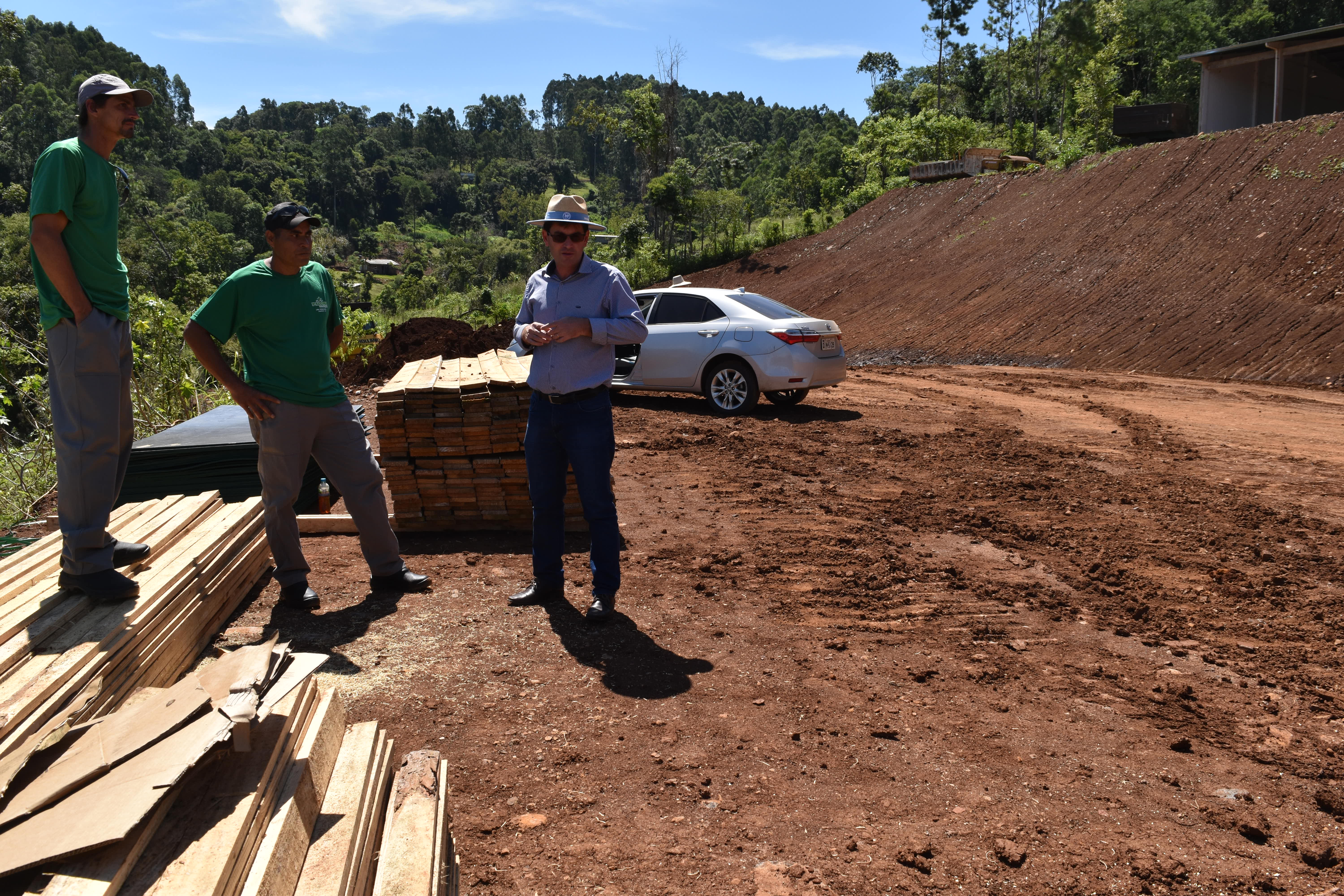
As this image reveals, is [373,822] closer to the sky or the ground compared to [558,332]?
closer to the ground

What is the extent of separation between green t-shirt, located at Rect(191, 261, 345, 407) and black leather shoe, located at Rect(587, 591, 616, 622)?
1.82 meters

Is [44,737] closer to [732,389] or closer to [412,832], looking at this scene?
[412,832]

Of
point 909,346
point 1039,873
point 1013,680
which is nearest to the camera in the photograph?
point 1039,873

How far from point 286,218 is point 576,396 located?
1.74 m

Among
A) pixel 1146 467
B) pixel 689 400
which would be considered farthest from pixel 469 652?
pixel 689 400

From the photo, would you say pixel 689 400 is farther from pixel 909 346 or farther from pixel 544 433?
pixel 909 346

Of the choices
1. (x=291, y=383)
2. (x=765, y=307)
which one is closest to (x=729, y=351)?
(x=765, y=307)

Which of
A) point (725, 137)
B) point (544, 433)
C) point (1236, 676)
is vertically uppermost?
point (725, 137)

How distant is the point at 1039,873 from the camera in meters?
3.07

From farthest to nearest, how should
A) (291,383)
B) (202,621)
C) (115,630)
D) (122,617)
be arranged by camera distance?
(291,383), (202,621), (122,617), (115,630)

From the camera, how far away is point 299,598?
544cm

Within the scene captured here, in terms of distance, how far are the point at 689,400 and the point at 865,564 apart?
300 inches

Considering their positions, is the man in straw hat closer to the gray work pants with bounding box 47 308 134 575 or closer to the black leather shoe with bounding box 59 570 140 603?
the gray work pants with bounding box 47 308 134 575

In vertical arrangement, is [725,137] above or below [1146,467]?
above
